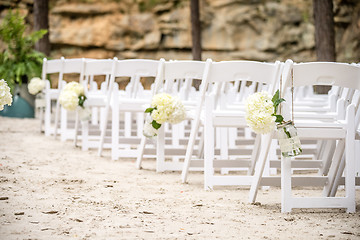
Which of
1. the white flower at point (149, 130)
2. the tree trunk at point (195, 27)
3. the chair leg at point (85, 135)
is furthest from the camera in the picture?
the tree trunk at point (195, 27)

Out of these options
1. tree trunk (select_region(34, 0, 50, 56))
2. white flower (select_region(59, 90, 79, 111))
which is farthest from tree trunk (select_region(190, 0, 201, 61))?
white flower (select_region(59, 90, 79, 111))

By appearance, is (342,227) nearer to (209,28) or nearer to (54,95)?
(54,95)

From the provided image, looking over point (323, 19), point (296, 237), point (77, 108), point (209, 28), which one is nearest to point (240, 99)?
point (77, 108)

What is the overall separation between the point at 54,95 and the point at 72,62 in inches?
29.7

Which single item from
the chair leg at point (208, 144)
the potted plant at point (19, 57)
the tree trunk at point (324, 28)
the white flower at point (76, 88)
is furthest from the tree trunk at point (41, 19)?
the chair leg at point (208, 144)

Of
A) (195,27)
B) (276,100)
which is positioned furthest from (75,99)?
(195,27)

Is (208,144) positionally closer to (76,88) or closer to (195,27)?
(76,88)

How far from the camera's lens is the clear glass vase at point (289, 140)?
14.8 ft

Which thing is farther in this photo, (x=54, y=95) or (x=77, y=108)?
(x=54, y=95)

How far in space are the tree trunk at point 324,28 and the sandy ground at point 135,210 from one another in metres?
6.03

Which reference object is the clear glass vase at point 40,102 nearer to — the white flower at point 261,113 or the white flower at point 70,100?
the white flower at point 70,100

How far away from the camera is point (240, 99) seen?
8.71m

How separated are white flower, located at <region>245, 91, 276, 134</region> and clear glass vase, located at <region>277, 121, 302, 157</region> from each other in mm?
82

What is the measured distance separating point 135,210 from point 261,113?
3.70 ft
